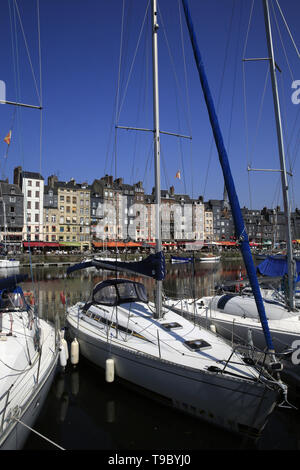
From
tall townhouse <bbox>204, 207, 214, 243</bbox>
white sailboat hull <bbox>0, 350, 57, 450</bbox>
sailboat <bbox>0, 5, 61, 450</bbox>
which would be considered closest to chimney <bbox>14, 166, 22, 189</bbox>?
tall townhouse <bbox>204, 207, 214, 243</bbox>

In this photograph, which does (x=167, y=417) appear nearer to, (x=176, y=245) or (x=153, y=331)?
(x=153, y=331)

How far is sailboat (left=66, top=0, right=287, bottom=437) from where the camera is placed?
23.8ft

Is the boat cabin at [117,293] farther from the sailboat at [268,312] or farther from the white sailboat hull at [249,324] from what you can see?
the white sailboat hull at [249,324]

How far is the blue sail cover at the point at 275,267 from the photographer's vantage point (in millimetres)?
14941

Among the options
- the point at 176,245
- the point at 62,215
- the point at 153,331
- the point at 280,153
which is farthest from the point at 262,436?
the point at 176,245

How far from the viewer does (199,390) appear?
7.77 meters

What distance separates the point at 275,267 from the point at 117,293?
8326 millimetres

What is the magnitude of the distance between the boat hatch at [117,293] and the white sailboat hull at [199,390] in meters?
3.23

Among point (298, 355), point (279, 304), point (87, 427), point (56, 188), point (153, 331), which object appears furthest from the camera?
point (56, 188)

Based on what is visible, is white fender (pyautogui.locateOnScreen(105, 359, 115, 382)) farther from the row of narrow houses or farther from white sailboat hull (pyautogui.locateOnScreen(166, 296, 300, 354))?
the row of narrow houses

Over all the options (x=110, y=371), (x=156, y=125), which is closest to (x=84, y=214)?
(x=156, y=125)

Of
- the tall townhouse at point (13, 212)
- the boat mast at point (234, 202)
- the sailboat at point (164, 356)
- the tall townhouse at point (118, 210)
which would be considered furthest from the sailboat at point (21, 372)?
the tall townhouse at point (118, 210)

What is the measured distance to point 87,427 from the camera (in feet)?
26.9

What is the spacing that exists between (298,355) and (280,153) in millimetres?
9020
